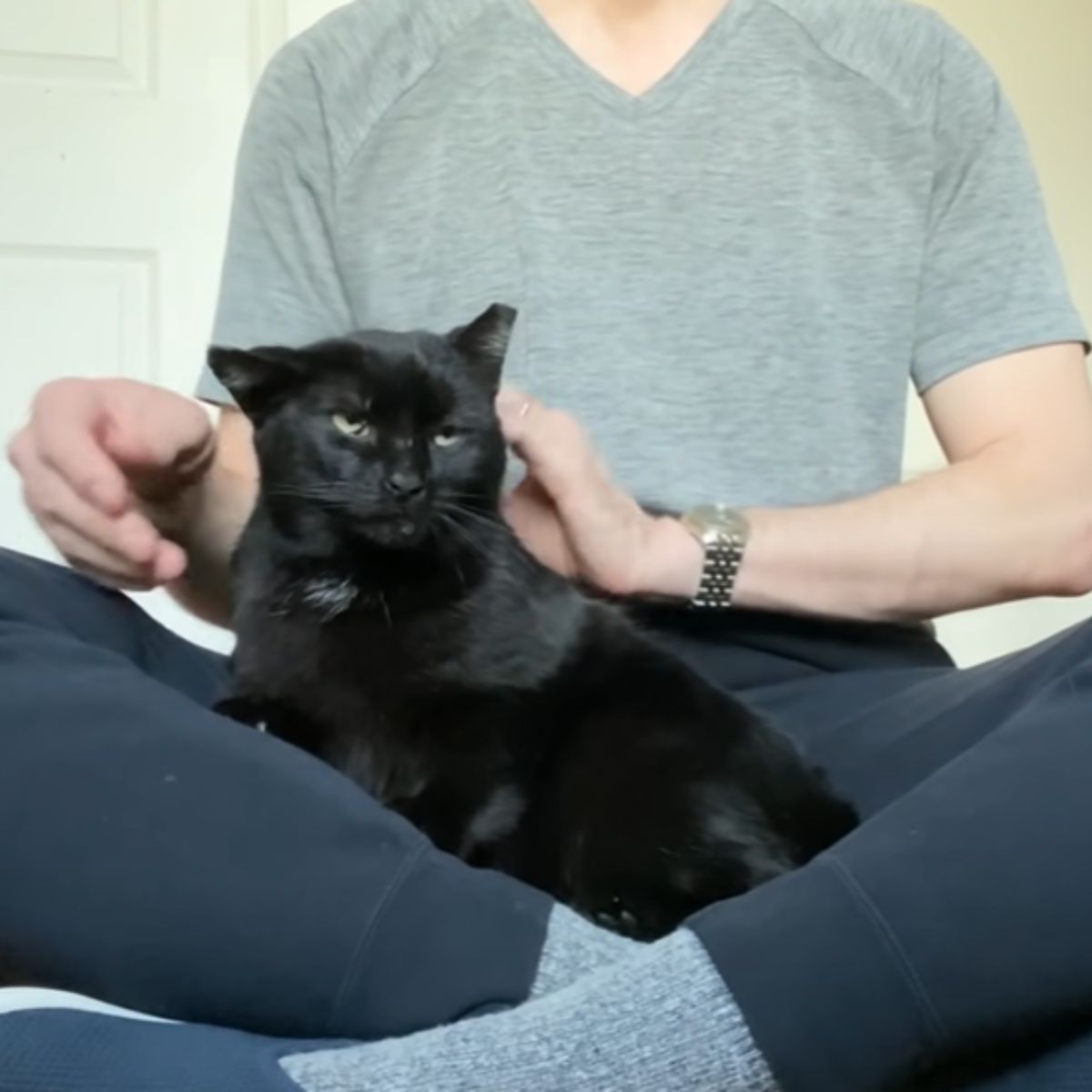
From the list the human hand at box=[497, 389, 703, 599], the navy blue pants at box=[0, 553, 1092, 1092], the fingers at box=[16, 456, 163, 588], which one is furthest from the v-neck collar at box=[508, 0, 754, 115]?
the navy blue pants at box=[0, 553, 1092, 1092]

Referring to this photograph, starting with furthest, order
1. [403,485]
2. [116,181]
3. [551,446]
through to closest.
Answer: [116,181] → [551,446] → [403,485]

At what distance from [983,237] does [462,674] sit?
1.81 feet

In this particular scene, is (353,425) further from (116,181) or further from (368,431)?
(116,181)

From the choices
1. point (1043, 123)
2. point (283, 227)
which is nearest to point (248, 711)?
point (283, 227)

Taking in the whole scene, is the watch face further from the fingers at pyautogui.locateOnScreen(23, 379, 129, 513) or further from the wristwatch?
the fingers at pyautogui.locateOnScreen(23, 379, 129, 513)

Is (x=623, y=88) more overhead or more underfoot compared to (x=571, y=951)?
more overhead

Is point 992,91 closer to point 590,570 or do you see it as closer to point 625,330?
point 625,330

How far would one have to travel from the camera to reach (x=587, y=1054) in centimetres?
54

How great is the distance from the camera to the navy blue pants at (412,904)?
21.7 inches

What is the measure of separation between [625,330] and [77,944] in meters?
0.62

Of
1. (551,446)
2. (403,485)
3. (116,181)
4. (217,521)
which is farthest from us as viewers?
(116,181)

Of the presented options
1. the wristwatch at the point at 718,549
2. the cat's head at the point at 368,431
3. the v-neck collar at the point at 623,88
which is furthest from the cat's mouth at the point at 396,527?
the v-neck collar at the point at 623,88

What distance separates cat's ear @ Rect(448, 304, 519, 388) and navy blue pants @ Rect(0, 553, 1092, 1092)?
298 millimetres

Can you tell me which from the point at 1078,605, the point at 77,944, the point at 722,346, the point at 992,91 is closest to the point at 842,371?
the point at 722,346
